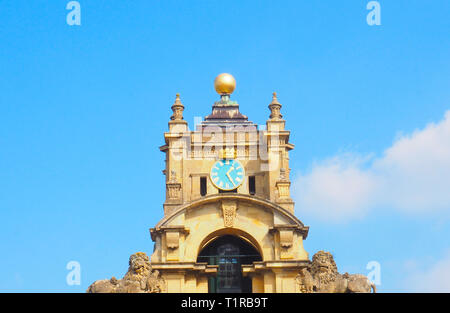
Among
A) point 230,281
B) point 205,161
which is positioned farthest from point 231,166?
point 230,281

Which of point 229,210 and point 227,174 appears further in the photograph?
point 227,174

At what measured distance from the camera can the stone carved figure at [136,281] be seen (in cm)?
5319

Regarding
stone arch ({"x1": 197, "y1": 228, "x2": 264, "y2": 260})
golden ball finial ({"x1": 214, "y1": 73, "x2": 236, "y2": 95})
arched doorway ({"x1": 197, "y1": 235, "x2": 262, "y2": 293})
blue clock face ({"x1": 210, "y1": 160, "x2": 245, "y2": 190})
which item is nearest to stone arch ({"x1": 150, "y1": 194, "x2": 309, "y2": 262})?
stone arch ({"x1": 197, "y1": 228, "x2": 264, "y2": 260})

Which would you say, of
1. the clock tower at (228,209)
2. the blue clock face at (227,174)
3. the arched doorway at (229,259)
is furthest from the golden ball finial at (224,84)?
the arched doorway at (229,259)

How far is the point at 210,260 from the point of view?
58125mm

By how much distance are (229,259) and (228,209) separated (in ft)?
9.95

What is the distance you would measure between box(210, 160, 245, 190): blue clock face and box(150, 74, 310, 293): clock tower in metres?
0.05

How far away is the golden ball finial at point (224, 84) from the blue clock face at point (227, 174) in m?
6.34

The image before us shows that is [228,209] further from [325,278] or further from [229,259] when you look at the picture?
[325,278]

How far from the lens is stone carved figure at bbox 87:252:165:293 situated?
53188mm

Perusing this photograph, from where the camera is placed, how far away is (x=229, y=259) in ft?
191

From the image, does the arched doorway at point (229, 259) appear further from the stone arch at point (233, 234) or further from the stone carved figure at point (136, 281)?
the stone carved figure at point (136, 281)

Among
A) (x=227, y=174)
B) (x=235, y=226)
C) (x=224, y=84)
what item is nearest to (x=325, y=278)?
(x=235, y=226)
